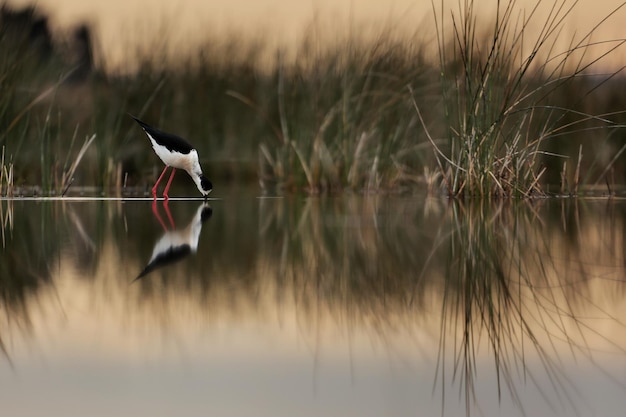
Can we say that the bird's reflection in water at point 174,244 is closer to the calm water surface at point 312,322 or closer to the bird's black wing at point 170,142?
the calm water surface at point 312,322

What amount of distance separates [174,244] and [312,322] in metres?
2.02

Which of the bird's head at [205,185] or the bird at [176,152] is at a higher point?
the bird at [176,152]

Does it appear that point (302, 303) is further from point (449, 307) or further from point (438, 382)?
point (438, 382)

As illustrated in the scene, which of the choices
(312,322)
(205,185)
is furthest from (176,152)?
(312,322)

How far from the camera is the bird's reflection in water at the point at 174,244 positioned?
3621 mm

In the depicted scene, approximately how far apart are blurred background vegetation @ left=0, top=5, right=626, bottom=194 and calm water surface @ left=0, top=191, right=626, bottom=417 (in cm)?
349

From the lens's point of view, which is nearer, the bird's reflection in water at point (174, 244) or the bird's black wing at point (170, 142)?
the bird's reflection in water at point (174, 244)

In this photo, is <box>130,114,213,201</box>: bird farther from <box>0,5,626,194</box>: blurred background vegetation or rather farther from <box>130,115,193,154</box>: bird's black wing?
<box>0,5,626,194</box>: blurred background vegetation

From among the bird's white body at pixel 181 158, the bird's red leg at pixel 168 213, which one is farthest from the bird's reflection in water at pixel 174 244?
the bird's white body at pixel 181 158

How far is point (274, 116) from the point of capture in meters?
11.5

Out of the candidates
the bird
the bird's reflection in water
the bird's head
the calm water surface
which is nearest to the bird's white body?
the bird

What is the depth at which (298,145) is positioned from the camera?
9367 mm

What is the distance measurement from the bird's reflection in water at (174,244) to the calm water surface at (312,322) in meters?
0.02

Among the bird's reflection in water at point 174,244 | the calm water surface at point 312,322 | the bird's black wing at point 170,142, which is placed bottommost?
the calm water surface at point 312,322
